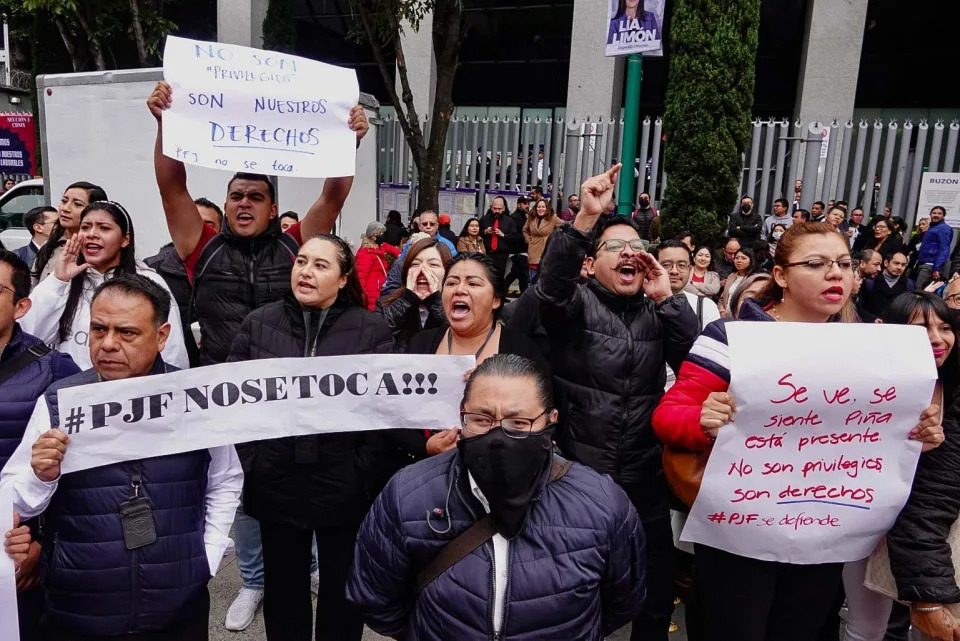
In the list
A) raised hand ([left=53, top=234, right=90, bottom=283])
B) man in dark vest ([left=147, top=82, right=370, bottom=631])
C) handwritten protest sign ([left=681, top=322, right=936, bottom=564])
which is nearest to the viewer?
handwritten protest sign ([left=681, top=322, right=936, bottom=564])

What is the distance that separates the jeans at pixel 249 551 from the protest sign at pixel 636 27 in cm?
895

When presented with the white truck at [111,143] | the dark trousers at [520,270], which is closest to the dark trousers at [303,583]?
the white truck at [111,143]

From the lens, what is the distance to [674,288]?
389cm

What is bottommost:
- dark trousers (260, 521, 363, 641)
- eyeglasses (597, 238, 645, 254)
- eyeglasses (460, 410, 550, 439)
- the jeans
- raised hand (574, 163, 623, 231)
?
the jeans

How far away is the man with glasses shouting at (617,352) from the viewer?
2814mm

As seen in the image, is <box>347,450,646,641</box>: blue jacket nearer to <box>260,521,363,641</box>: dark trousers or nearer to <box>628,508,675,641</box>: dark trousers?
<box>260,521,363,641</box>: dark trousers

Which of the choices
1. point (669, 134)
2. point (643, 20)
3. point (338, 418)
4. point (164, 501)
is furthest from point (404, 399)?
point (669, 134)

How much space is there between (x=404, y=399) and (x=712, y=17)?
11407 millimetres

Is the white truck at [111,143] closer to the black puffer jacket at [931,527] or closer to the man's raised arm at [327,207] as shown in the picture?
the man's raised arm at [327,207]

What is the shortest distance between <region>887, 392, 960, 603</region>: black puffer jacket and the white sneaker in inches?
112

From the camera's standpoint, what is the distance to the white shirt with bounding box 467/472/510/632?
1.75 metres

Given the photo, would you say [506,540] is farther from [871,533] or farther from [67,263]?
[67,263]

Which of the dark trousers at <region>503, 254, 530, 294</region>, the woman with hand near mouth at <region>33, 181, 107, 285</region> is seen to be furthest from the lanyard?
the dark trousers at <region>503, 254, 530, 294</region>

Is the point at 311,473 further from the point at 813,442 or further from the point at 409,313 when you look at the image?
the point at 813,442
